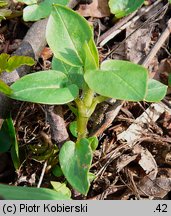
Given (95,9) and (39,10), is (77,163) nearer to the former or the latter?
(39,10)

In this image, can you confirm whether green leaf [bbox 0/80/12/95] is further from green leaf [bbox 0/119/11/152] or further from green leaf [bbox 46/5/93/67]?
green leaf [bbox 0/119/11/152]

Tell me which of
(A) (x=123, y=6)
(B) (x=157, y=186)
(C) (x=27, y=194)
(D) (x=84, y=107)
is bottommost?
(B) (x=157, y=186)

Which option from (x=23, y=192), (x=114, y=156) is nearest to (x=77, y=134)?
(x=114, y=156)

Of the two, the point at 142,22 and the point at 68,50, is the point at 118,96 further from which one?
the point at 142,22

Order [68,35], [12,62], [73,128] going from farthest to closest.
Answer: [73,128] → [12,62] → [68,35]

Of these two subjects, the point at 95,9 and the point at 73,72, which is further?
the point at 95,9

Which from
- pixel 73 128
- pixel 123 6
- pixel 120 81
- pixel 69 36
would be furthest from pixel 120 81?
pixel 123 6
